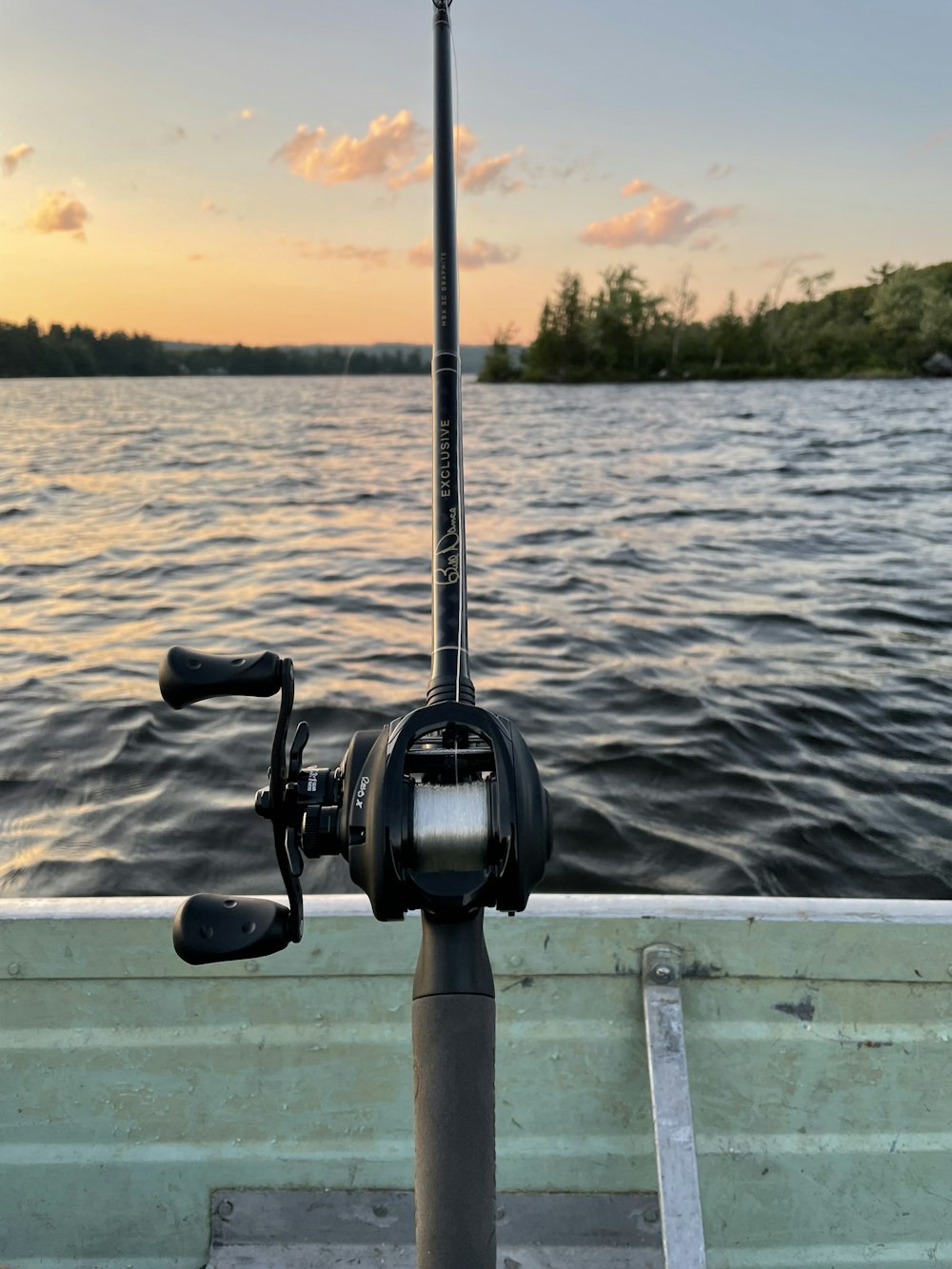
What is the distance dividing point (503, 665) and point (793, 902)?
4329mm

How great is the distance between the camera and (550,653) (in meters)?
6.48

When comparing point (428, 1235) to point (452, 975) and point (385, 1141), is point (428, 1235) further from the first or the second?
point (385, 1141)

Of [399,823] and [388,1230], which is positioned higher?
[399,823]

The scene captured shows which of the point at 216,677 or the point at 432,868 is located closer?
the point at 432,868

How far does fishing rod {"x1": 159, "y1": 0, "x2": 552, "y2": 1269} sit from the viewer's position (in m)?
0.97

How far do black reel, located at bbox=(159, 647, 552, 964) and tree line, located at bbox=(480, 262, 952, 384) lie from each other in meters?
74.8

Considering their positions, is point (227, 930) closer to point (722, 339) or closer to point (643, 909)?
point (643, 909)

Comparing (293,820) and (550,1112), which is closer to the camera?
(293,820)

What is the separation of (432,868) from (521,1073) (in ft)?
3.80

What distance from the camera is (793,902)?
192 cm

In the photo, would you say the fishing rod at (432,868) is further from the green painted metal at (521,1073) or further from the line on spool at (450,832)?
the green painted metal at (521,1073)

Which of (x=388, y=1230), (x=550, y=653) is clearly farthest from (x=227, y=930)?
(x=550, y=653)

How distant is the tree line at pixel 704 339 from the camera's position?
249 ft

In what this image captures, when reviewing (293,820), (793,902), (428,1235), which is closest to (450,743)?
(293,820)
